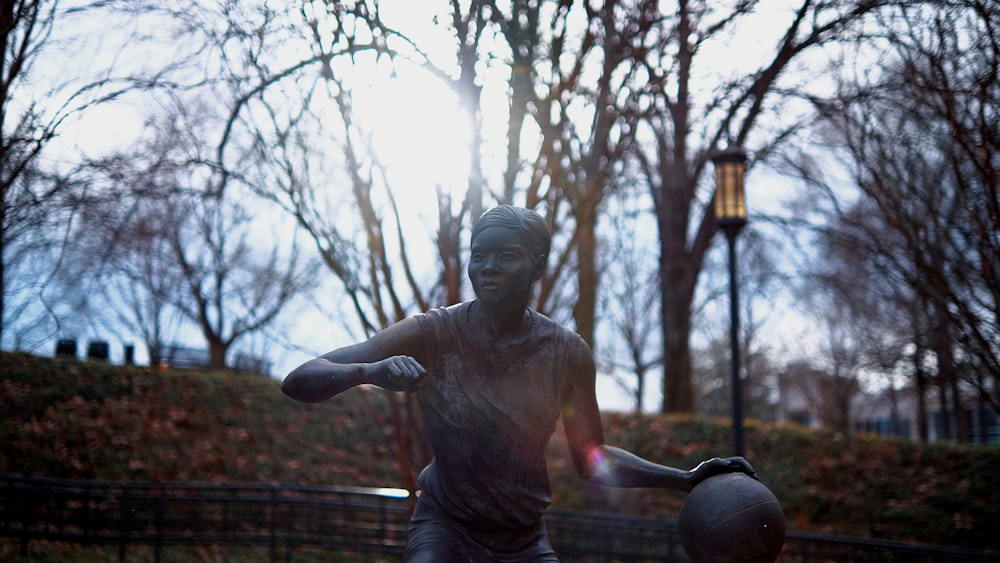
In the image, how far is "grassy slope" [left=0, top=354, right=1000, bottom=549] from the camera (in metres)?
14.2

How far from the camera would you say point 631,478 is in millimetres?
4203

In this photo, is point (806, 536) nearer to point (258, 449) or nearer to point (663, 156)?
point (258, 449)

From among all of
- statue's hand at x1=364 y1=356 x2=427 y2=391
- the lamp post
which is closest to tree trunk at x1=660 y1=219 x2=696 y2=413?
the lamp post

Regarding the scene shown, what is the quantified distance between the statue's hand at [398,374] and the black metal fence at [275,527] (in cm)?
726

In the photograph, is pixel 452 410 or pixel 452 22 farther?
pixel 452 22

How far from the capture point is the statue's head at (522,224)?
151 inches

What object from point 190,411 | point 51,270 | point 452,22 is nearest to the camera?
point 452,22

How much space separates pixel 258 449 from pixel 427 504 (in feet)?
44.5

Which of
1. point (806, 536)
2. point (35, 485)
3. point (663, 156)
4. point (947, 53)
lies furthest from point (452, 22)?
point (663, 156)

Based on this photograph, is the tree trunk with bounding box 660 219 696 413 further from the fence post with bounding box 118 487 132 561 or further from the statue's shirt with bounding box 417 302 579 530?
the statue's shirt with bounding box 417 302 579 530

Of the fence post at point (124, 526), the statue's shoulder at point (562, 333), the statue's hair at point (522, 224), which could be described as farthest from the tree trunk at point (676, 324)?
the statue's hair at point (522, 224)

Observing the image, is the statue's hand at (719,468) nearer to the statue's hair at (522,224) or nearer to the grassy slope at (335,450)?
the statue's hair at (522,224)

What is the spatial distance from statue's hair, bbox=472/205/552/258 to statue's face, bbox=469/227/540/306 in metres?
0.02

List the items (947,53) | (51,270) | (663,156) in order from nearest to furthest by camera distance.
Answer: (947,53)
(51,270)
(663,156)
